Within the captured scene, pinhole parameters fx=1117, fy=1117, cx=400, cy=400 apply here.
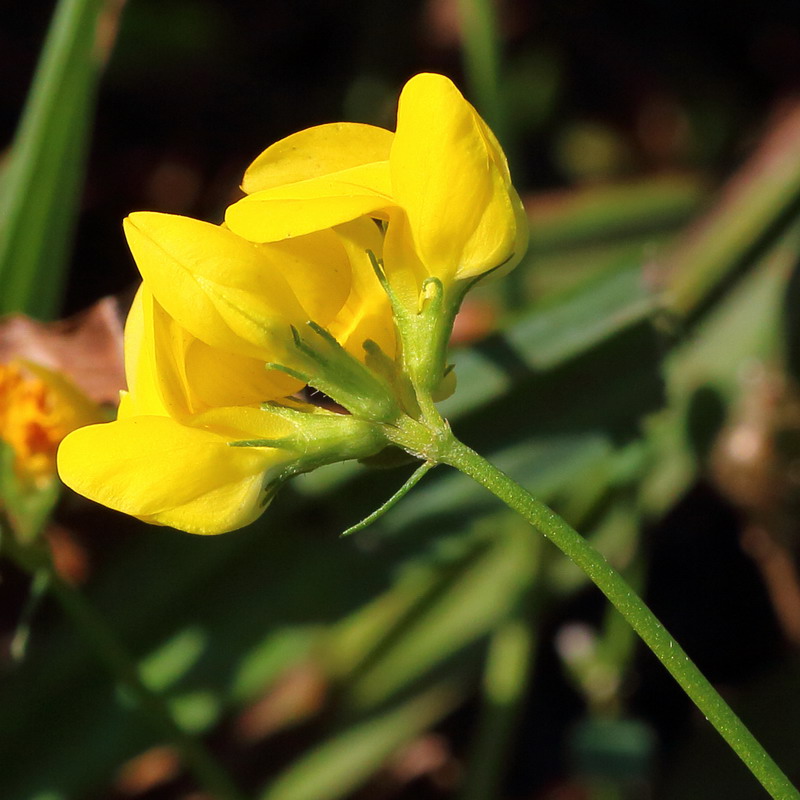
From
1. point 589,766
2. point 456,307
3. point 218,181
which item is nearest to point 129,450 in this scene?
point 456,307

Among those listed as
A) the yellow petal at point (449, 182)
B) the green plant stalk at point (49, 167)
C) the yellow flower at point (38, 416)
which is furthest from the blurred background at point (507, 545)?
the yellow petal at point (449, 182)

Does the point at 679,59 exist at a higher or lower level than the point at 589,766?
higher

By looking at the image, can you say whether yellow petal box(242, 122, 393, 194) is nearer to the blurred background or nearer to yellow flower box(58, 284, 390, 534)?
yellow flower box(58, 284, 390, 534)

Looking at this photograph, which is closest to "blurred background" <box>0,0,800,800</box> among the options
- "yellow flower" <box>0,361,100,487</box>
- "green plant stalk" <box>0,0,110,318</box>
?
"green plant stalk" <box>0,0,110,318</box>

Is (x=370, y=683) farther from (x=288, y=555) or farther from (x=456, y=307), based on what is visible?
(x=456, y=307)

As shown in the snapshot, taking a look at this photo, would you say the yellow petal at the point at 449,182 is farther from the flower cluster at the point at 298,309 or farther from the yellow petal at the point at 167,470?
the yellow petal at the point at 167,470

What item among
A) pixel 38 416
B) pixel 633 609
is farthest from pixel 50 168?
pixel 633 609

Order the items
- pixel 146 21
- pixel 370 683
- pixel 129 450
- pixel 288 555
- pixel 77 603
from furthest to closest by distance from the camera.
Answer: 1. pixel 146 21
2. pixel 370 683
3. pixel 288 555
4. pixel 77 603
5. pixel 129 450
